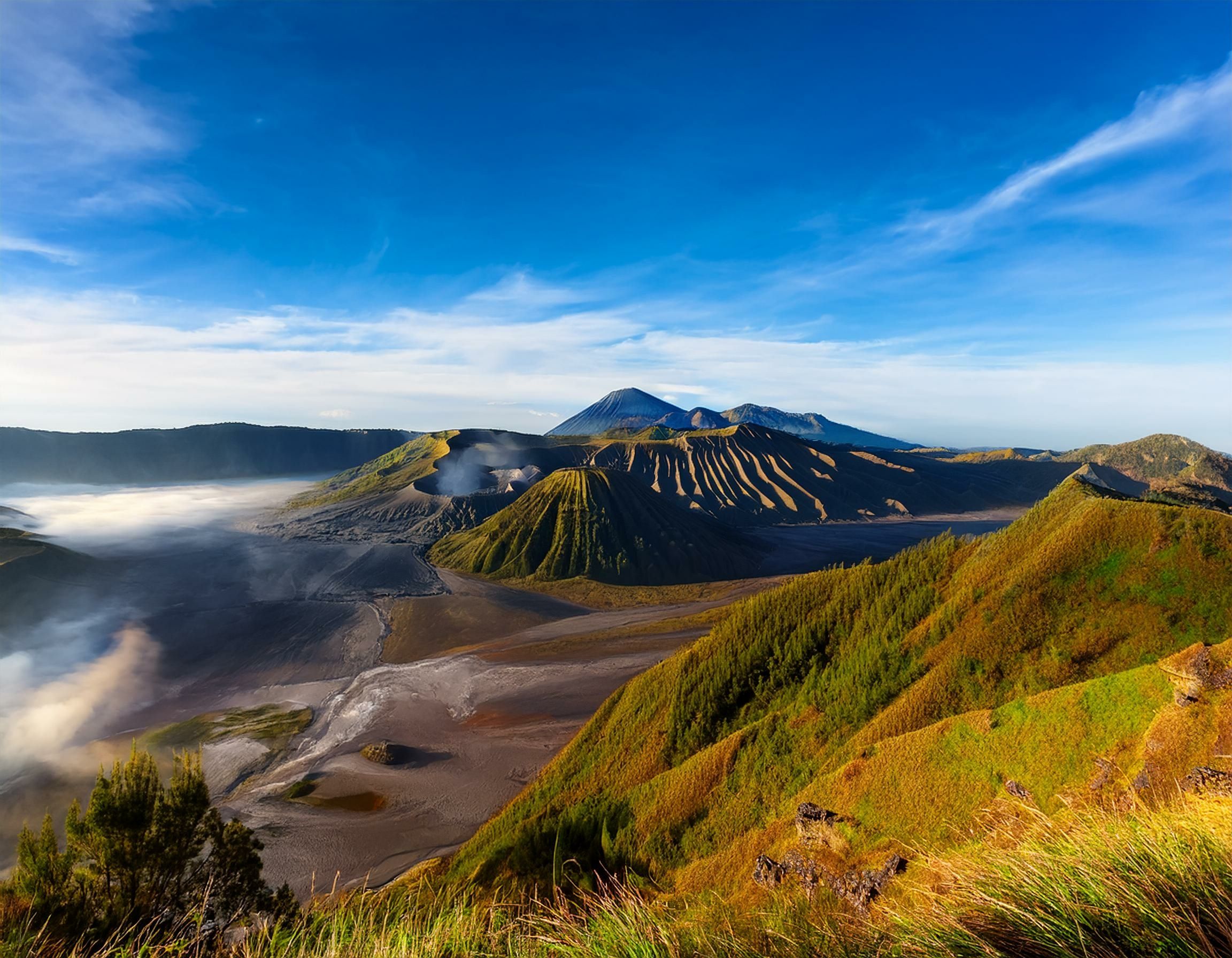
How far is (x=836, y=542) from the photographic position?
343 feet

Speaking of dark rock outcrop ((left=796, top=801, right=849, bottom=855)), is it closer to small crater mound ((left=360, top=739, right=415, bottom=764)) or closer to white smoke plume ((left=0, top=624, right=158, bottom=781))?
small crater mound ((left=360, top=739, right=415, bottom=764))

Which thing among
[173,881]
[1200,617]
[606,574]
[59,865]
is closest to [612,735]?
[173,881]

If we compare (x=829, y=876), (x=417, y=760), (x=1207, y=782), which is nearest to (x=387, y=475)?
(x=417, y=760)

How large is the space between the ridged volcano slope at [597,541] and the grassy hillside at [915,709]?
183 feet

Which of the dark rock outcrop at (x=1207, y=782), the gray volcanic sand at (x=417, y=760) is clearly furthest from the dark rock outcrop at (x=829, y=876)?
the gray volcanic sand at (x=417, y=760)

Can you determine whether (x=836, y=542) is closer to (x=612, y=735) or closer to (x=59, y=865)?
(x=612, y=735)

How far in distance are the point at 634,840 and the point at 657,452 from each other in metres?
135

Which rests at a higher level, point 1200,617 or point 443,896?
point 1200,617

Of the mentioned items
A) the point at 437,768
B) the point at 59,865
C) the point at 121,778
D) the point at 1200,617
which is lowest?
the point at 437,768

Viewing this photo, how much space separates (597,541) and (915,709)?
67891mm

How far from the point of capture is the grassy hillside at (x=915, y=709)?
1091cm

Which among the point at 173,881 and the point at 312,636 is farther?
the point at 312,636

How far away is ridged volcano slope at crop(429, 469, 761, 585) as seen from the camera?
7894 centimetres

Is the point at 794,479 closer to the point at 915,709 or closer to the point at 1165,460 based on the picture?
the point at 1165,460
